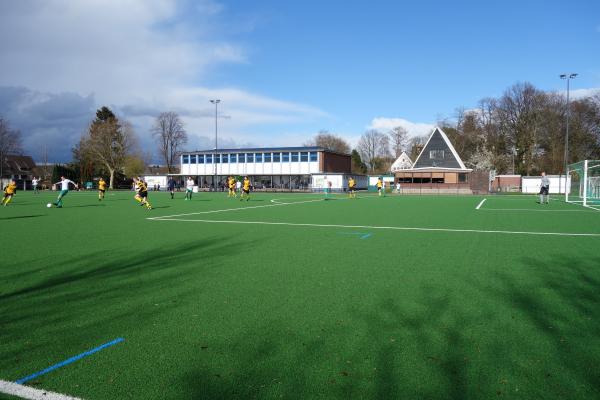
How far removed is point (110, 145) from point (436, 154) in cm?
5407

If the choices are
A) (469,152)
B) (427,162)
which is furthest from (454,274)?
(469,152)

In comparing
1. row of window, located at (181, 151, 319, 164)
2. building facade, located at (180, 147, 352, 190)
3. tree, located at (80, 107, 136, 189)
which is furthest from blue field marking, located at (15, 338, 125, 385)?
tree, located at (80, 107, 136, 189)

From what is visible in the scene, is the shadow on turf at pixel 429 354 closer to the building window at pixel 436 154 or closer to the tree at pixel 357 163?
the building window at pixel 436 154

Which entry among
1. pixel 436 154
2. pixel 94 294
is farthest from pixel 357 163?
pixel 94 294

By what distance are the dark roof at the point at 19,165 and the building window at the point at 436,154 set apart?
3462 inches

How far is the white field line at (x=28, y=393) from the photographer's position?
10.6 feet

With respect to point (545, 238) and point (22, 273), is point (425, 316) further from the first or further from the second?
point (545, 238)

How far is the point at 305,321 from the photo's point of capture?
4.91m

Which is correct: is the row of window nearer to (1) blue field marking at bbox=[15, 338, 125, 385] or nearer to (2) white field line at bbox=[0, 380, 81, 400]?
(1) blue field marking at bbox=[15, 338, 125, 385]

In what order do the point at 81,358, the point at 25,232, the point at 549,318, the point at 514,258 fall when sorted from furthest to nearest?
1. the point at 25,232
2. the point at 514,258
3. the point at 549,318
4. the point at 81,358

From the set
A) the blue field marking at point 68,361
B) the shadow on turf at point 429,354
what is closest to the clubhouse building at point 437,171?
the shadow on turf at point 429,354

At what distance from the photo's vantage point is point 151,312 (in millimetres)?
5250

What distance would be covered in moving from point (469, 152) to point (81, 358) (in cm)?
8285

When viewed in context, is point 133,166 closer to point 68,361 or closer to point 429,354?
point 68,361
